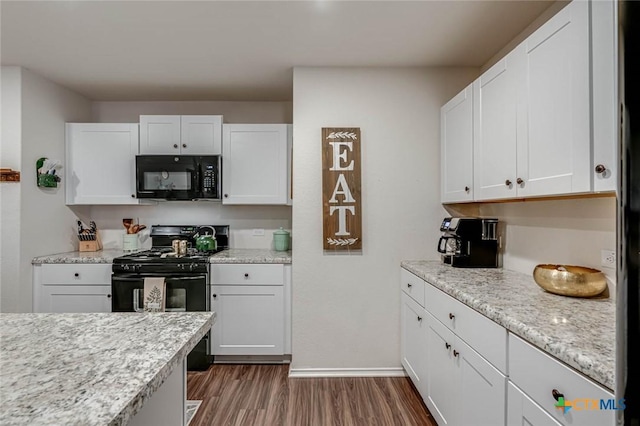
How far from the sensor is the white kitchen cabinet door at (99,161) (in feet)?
10.7

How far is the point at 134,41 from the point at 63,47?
1.95 feet

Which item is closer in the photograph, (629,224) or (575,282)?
(629,224)

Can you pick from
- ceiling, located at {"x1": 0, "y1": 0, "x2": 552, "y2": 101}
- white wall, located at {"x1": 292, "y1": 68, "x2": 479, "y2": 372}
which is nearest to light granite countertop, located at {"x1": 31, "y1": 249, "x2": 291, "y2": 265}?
white wall, located at {"x1": 292, "y1": 68, "x2": 479, "y2": 372}

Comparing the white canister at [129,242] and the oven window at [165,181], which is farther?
the white canister at [129,242]

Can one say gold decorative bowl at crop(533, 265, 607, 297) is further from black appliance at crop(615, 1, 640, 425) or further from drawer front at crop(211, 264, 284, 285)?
drawer front at crop(211, 264, 284, 285)

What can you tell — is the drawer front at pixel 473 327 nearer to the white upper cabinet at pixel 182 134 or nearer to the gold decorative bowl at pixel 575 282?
the gold decorative bowl at pixel 575 282

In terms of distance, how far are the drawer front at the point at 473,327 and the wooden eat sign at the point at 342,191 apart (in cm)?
87

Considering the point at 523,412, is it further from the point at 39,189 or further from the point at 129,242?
the point at 39,189

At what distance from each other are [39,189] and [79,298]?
3.43ft

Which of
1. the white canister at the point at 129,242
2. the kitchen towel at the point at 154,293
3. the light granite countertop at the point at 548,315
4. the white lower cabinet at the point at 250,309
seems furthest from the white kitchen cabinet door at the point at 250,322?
the light granite countertop at the point at 548,315

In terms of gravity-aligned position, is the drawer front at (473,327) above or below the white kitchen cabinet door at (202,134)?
below

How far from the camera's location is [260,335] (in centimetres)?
290

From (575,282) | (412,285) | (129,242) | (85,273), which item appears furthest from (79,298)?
(575,282)

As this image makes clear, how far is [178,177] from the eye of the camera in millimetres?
3176
